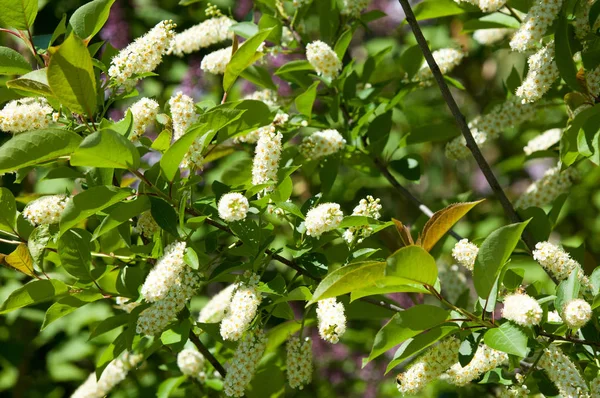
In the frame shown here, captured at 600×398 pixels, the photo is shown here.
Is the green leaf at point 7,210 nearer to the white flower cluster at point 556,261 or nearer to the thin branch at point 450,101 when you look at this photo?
the thin branch at point 450,101

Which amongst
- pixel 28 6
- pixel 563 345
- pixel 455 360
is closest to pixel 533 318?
pixel 455 360

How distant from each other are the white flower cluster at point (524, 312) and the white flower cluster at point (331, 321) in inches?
11.5

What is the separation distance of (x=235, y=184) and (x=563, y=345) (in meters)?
0.75

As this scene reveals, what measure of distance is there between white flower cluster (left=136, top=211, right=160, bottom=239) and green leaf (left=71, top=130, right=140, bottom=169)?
0.24m

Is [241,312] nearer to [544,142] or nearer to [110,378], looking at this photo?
[110,378]

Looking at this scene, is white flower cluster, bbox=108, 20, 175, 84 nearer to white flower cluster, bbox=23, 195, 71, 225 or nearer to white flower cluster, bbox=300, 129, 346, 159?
white flower cluster, bbox=23, 195, 71, 225

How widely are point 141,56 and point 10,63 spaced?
25 centimetres

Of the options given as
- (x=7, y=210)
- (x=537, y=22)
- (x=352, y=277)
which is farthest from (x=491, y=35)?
(x=7, y=210)

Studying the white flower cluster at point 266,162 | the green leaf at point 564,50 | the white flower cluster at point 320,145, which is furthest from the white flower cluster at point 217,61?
the green leaf at point 564,50

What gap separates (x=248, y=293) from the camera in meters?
1.33

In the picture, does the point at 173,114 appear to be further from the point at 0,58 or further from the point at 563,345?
the point at 563,345

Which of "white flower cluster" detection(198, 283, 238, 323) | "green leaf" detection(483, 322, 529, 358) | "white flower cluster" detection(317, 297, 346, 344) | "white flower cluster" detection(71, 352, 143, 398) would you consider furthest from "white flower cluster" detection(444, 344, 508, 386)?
"white flower cluster" detection(71, 352, 143, 398)

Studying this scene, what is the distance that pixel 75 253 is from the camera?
1.41 metres

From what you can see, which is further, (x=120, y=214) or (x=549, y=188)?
(x=549, y=188)
